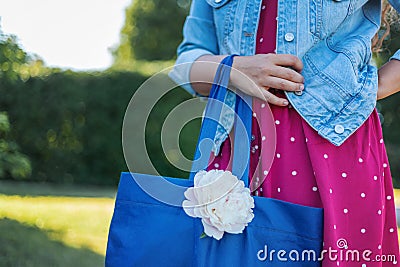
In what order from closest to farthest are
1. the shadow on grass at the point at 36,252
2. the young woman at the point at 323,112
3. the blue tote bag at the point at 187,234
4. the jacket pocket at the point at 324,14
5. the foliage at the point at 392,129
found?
1. the blue tote bag at the point at 187,234
2. the young woman at the point at 323,112
3. the jacket pocket at the point at 324,14
4. the shadow on grass at the point at 36,252
5. the foliage at the point at 392,129

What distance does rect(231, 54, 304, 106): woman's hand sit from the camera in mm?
1740

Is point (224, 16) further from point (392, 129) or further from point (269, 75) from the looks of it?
point (392, 129)

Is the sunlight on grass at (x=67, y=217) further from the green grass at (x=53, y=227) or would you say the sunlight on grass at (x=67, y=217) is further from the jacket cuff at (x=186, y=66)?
the jacket cuff at (x=186, y=66)

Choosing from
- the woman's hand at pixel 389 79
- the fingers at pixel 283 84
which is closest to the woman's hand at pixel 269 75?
the fingers at pixel 283 84

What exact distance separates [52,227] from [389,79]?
4.97 metres

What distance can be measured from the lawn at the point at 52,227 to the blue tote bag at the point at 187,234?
9.84 feet

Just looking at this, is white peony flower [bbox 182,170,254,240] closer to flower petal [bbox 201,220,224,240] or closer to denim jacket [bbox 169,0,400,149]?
flower petal [bbox 201,220,224,240]

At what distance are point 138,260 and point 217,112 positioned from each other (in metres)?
0.44

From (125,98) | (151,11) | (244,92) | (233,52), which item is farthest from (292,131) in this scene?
(151,11)

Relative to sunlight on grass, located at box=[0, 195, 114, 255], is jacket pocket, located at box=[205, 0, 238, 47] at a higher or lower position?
higher

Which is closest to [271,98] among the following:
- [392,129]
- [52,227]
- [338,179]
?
[338,179]

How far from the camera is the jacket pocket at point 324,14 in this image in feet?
5.92

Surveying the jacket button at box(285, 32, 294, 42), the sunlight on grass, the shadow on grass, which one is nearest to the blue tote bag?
the jacket button at box(285, 32, 294, 42)

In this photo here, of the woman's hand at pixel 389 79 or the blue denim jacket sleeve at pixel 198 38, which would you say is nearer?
the woman's hand at pixel 389 79
